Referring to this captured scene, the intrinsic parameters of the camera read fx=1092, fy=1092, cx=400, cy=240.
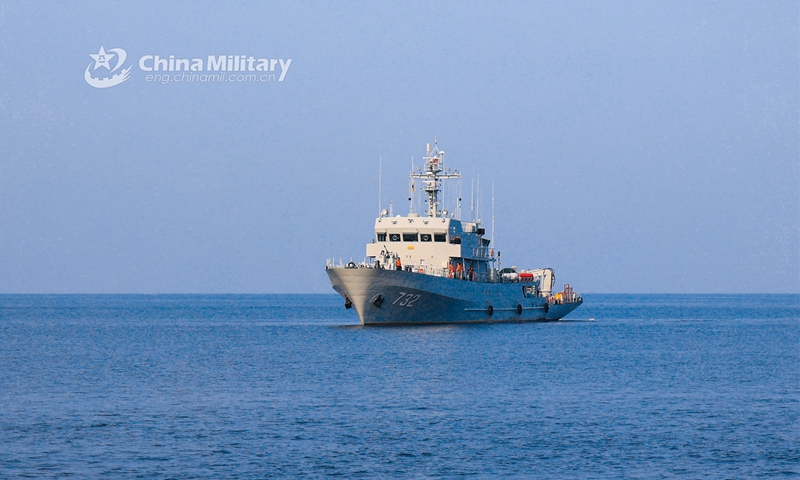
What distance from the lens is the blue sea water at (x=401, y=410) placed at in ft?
98.9

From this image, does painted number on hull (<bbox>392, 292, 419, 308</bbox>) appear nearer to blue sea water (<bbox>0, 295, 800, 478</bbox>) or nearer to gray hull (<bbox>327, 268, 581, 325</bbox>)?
gray hull (<bbox>327, 268, 581, 325</bbox>)

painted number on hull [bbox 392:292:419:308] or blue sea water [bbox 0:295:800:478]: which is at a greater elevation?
painted number on hull [bbox 392:292:419:308]

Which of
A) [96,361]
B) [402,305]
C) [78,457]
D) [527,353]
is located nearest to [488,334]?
[402,305]

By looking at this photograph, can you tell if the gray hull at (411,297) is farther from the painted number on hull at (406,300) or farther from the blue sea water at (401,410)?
the blue sea water at (401,410)

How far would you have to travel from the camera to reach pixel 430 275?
7650cm

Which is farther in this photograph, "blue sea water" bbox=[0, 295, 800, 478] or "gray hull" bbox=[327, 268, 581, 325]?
"gray hull" bbox=[327, 268, 581, 325]

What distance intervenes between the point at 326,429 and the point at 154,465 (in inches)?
288

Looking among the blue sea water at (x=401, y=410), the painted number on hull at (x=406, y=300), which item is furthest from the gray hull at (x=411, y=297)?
the blue sea water at (x=401, y=410)

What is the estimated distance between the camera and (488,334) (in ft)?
253

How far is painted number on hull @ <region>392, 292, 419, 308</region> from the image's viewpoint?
75688 millimetres

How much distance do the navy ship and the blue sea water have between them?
15.6 feet

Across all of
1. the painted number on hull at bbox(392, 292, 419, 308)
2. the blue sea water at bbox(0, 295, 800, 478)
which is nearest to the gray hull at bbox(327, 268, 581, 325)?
the painted number on hull at bbox(392, 292, 419, 308)

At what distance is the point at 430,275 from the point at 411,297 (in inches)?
81.5

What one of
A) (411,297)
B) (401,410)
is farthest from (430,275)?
(401,410)
